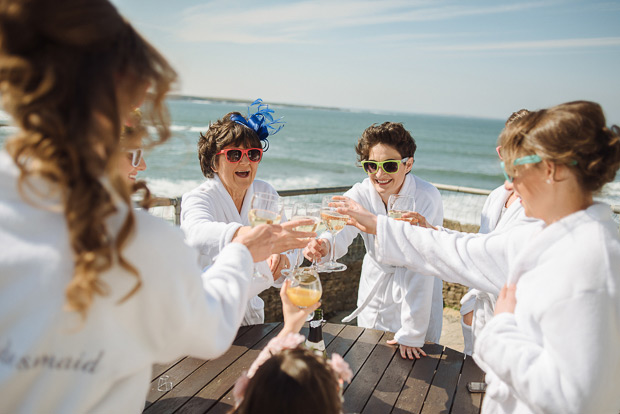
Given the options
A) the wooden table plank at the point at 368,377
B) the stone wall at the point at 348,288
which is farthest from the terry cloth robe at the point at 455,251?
the stone wall at the point at 348,288

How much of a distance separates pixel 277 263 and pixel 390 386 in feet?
3.54

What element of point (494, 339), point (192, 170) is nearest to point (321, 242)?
point (494, 339)

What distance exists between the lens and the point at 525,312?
1.58m

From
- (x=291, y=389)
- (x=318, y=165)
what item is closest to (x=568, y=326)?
(x=291, y=389)

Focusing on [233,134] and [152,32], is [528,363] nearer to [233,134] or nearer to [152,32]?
[152,32]

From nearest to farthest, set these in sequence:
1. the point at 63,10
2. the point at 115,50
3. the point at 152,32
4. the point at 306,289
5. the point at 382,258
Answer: the point at 63,10 < the point at 115,50 < the point at 152,32 < the point at 306,289 < the point at 382,258

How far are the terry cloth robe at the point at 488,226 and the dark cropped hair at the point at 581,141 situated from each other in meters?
1.53

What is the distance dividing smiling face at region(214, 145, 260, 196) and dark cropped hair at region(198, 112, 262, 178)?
0.04 meters

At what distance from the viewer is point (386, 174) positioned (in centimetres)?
354

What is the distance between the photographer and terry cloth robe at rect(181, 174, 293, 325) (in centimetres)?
278

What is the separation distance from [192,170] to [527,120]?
2619 cm

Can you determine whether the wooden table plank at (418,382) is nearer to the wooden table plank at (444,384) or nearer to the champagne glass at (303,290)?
the wooden table plank at (444,384)

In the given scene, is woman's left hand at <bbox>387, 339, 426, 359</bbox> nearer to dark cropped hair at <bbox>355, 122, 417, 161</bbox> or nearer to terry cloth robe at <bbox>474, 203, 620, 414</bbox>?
terry cloth robe at <bbox>474, 203, 620, 414</bbox>

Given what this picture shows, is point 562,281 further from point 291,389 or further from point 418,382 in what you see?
point 418,382
